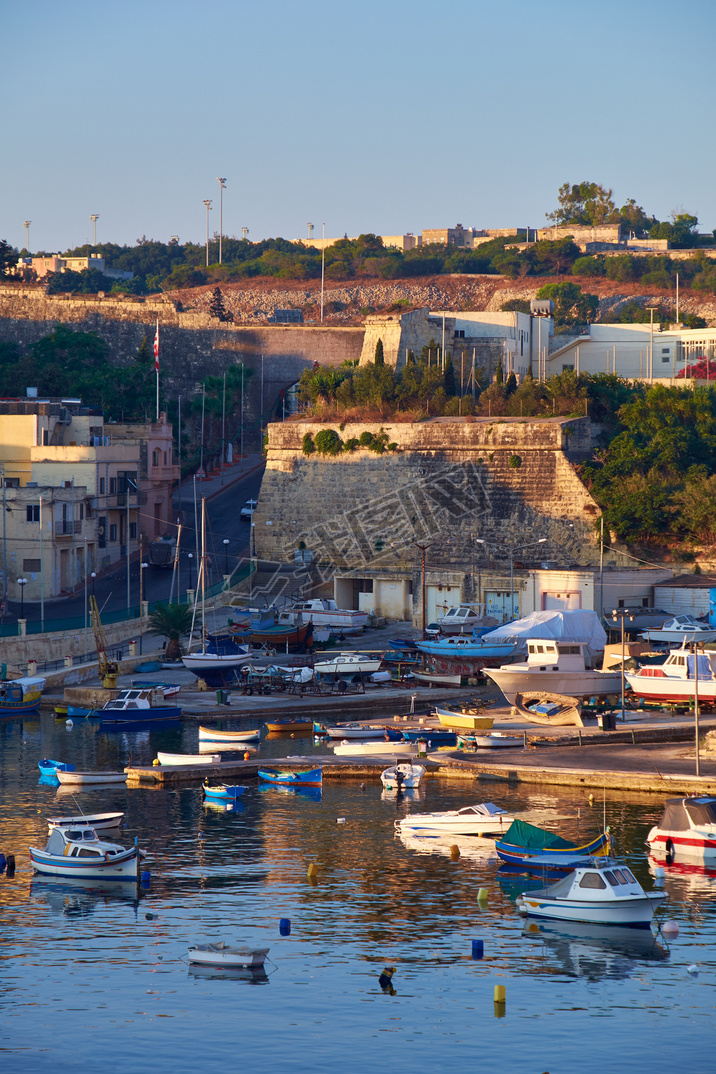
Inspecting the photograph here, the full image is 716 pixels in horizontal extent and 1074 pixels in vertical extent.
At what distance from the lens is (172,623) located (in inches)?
2074

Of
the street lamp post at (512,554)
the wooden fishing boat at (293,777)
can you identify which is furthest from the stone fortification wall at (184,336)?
the wooden fishing boat at (293,777)

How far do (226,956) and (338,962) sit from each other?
78.0 inches

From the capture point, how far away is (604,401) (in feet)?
214

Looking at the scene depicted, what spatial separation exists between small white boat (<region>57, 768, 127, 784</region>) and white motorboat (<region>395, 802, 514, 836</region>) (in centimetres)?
955

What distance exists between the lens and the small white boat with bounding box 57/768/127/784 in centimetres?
3650

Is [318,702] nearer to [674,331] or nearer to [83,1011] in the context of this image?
[83,1011]

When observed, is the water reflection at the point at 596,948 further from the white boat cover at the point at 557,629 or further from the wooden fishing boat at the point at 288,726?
the white boat cover at the point at 557,629

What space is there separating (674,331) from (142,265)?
94315 millimetres

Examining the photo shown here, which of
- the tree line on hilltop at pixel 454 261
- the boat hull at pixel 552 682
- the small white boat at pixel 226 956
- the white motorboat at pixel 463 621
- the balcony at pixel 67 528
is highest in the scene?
the tree line on hilltop at pixel 454 261

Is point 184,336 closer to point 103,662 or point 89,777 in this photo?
point 103,662

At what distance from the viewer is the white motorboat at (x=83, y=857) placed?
28.6 metres

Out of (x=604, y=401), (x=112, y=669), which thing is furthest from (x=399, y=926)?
(x=604, y=401)

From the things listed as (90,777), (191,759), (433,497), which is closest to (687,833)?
(191,759)

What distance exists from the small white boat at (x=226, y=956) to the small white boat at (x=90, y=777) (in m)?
13.5
